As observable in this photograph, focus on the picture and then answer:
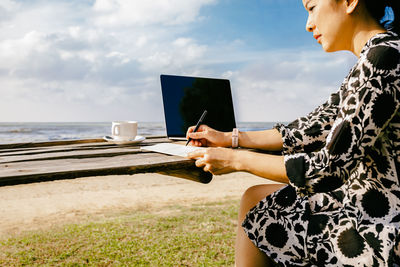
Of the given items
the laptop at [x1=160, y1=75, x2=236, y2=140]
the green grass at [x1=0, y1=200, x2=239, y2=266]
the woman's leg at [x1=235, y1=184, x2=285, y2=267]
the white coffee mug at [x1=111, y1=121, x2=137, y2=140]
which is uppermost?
the laptop at [x1=160, y1=75, x2=236, y2=140]

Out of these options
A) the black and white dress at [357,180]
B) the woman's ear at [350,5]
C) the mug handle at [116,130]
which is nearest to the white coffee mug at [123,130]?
the mug handle at [116,130]

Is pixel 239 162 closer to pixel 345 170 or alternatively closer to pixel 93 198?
pixel 345 170

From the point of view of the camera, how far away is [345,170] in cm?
102

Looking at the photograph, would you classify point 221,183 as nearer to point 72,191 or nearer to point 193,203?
point 193,203

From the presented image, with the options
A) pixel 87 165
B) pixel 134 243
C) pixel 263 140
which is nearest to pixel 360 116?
pixel 263 140

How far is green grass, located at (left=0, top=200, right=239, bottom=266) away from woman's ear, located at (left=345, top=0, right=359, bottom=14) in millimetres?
2311

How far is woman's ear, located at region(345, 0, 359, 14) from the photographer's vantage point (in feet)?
3.72

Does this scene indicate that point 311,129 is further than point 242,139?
No

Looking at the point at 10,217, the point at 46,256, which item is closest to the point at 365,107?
the point at 46,256

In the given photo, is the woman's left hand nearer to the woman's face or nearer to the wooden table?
the wooden table

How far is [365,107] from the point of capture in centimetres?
96

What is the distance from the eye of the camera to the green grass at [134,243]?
2797 millimetres

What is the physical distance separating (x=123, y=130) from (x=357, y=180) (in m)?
1.38

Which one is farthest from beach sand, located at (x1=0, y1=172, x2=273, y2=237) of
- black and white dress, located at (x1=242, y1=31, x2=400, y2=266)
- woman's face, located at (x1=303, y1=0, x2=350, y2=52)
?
woman's face, located at (x1=303, y1=0, x2=350, y2=52)
